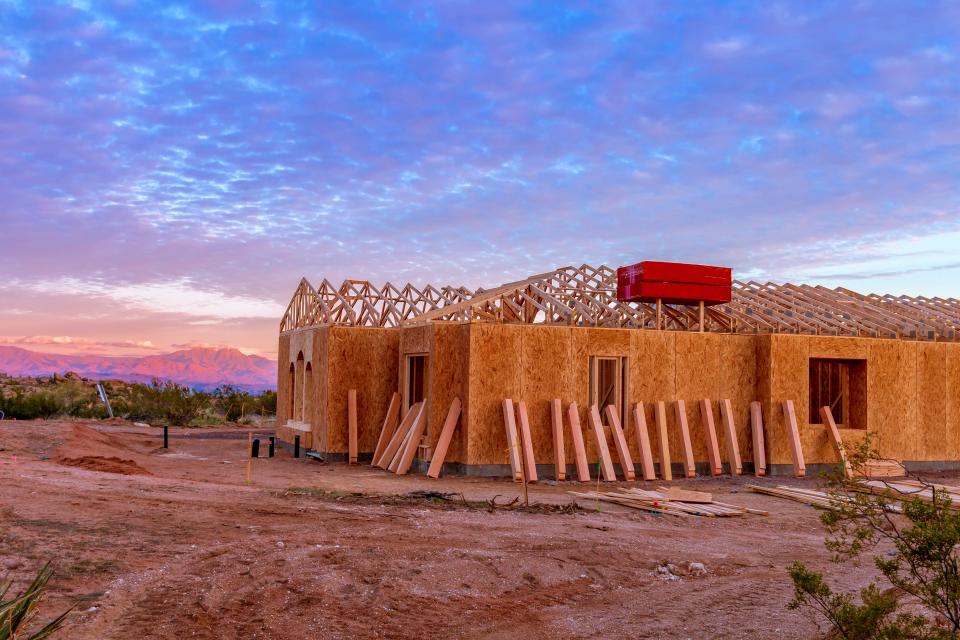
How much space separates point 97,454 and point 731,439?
1405 centimetres

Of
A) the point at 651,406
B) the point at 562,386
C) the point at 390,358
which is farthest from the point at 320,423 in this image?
the point at 651,406

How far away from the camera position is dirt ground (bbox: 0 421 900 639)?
7312 mm

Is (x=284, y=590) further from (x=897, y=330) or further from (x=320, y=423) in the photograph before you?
(x=897, y=330)

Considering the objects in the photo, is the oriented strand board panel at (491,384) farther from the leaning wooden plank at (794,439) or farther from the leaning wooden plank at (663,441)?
the leaning wooden plank at (794,439)

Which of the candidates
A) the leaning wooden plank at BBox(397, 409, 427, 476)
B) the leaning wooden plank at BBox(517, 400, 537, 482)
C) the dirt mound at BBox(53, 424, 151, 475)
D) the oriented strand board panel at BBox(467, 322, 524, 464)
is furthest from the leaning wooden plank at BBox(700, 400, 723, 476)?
the dirt mound at BBox(53, 424, 151, 475)

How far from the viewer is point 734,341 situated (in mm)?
19219

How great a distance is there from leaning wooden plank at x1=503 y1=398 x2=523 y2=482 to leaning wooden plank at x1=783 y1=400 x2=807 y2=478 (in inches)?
256

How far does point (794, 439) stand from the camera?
18594mm

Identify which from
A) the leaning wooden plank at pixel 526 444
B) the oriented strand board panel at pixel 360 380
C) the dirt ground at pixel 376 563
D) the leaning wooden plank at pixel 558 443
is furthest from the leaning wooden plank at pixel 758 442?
the oriented strand board panel at pixel 360 380

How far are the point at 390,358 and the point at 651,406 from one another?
21.8 ft

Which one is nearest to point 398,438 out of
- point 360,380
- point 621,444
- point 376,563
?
point 360,380

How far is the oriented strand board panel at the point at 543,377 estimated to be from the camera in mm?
17344

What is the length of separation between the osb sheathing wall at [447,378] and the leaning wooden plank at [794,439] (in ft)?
24.8

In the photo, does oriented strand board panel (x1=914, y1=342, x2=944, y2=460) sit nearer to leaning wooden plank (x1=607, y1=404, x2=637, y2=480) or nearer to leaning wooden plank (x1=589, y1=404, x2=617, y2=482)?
leaning wooden plank (x1=607, y1=404, x2=637, y2=480)
